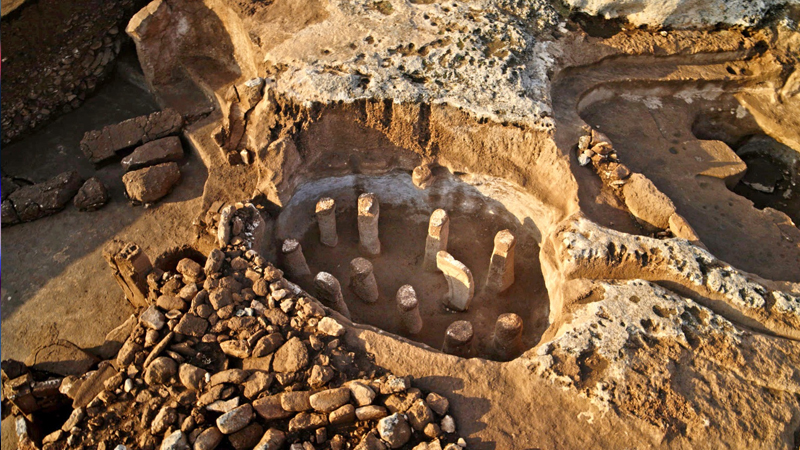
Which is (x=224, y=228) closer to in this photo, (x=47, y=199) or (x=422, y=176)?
(x=422, y=176)

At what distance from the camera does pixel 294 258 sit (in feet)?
Answer: 17.1

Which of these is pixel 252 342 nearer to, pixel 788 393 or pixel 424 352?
pixel 424 352

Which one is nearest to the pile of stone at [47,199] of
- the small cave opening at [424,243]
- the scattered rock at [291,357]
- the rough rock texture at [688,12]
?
the small cave opening at [424,243]

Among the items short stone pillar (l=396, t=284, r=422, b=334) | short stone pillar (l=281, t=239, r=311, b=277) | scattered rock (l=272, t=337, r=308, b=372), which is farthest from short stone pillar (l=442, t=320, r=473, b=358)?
short stone pillar (l=281, t=239, r=311, b=277)

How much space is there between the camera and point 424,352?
13.6 feet

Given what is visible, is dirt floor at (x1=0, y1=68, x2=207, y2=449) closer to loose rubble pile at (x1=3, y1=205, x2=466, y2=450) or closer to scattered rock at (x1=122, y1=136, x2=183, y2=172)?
scattered rock at (x1=122, y1=136, x2=183, y2=172)

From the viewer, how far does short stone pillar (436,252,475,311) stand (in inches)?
201

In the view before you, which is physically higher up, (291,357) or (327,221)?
(291,357)

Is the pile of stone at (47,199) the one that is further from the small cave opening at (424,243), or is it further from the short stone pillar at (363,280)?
the short stone pillar at (363,280)

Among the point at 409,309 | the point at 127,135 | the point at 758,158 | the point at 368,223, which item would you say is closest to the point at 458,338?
the point at 409,309

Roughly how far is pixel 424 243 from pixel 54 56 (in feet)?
18.9

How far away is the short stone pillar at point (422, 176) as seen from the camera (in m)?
5.66

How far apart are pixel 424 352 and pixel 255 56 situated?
168 inches

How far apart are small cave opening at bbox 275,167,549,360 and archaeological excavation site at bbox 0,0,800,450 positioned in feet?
0.10
